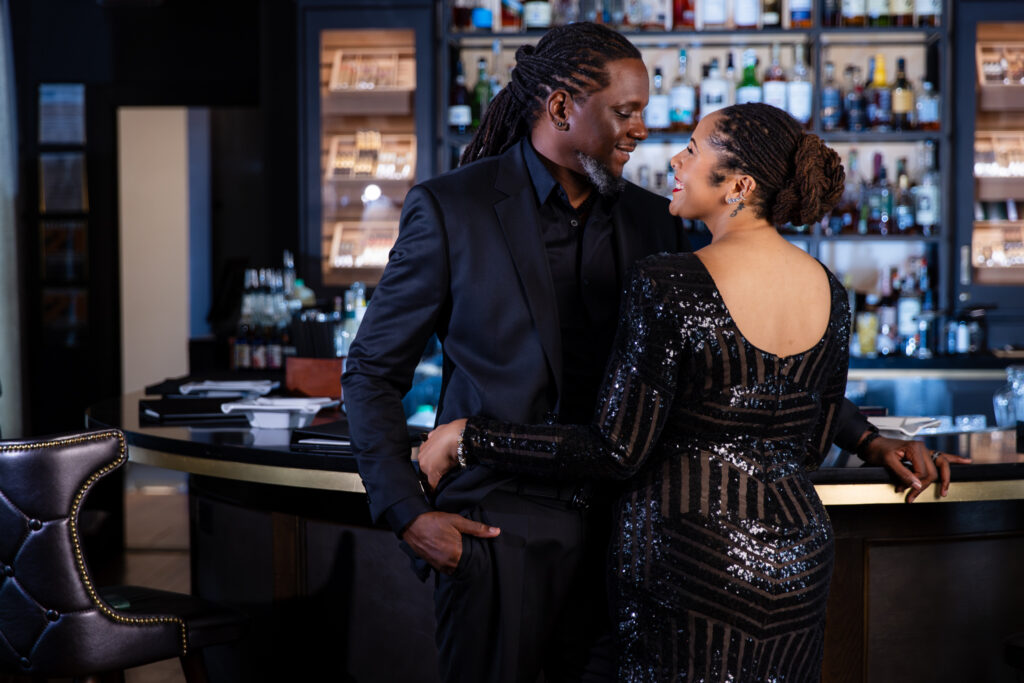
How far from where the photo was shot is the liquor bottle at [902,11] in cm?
447

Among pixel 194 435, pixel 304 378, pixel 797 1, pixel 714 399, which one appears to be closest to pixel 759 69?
pixel 797 1

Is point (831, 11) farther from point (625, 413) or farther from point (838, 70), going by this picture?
point (625, 413)

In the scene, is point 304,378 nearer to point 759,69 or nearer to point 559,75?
point 559,75

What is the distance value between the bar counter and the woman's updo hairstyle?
64 cm

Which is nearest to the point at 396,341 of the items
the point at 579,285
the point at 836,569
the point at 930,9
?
the point at 579,285

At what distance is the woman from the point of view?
1345mm

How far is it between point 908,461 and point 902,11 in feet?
10.8

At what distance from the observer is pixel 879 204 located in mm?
4594

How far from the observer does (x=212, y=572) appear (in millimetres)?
2551

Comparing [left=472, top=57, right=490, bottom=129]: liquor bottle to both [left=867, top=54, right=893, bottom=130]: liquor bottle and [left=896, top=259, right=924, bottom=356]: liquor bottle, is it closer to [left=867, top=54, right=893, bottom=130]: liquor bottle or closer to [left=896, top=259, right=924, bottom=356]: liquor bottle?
[left=867, top=54, right=893, bottom=130]: liquor bottle

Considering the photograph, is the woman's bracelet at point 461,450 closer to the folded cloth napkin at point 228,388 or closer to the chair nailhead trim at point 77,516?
the chair nailhead trim at point 77,516

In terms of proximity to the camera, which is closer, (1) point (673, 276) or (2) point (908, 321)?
(1) point (673, 276)

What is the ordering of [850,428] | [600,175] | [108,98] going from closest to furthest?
[600,175]
[850,428]
[108,98]

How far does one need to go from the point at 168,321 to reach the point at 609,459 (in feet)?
22.1
